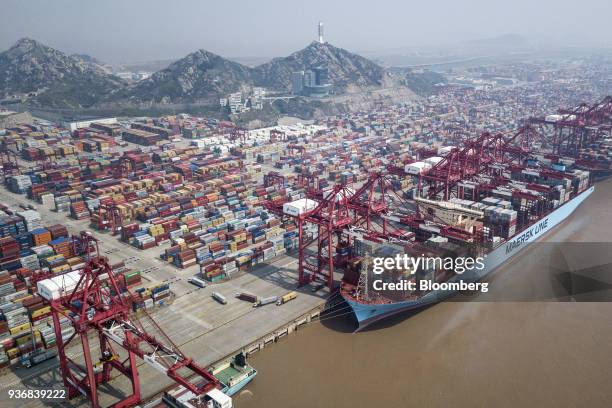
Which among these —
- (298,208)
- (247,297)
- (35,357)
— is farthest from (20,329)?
(298,208)

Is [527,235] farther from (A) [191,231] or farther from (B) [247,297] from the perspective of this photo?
(A) [191,231]

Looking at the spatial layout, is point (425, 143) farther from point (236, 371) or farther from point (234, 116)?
point (236, 371)

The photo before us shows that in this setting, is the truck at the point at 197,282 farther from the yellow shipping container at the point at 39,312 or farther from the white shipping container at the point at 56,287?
the white shipping container at the point at 56,287

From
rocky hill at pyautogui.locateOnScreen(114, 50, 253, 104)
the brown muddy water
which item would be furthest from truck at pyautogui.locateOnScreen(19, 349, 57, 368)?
rocky hill at pyautogui.locateOnScreen(114, 50, 253, 104)

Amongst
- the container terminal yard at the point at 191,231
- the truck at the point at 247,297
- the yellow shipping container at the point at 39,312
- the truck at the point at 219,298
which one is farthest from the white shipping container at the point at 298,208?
the yellow shipping container at the point at 39,312

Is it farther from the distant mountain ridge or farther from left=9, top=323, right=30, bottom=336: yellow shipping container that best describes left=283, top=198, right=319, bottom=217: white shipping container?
the distant mountain ridge

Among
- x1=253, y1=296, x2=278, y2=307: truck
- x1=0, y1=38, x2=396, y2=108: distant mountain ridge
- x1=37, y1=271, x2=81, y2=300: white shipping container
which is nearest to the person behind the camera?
x1=37, y1=271, x2=81, y2=300: white shipping container
